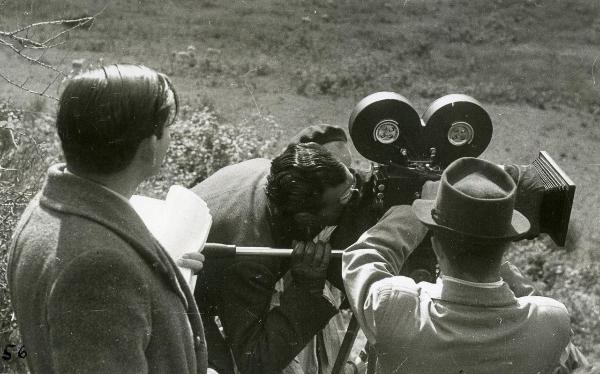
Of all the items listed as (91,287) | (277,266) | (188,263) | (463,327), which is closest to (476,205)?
(463,327)

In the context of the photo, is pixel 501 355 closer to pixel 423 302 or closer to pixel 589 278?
pixel 423 302

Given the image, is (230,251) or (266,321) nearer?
(230,251)

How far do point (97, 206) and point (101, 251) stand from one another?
114 mm

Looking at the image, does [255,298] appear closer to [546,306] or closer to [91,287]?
[546,306]

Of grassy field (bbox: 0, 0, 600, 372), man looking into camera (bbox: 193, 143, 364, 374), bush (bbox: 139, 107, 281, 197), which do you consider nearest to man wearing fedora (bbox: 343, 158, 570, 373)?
man looking into camera (bbox: 193, 143, 364, 374)

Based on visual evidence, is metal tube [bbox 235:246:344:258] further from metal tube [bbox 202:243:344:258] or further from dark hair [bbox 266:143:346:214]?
dark hair [bbox 266:143:346:214]

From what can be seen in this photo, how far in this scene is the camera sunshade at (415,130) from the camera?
7.84 ft

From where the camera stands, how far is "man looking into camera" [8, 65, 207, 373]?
3.97ft

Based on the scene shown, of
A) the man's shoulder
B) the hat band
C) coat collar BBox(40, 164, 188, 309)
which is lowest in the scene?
the man's shoulder

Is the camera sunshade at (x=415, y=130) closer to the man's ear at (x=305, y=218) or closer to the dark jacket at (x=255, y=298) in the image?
the man's ear at (x=305, y=218)

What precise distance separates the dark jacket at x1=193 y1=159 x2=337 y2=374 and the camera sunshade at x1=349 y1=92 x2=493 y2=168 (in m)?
0.47

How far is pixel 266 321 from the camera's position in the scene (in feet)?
8.00

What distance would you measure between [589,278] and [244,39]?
743cm

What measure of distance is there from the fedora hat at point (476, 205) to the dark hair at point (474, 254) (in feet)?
0.07
